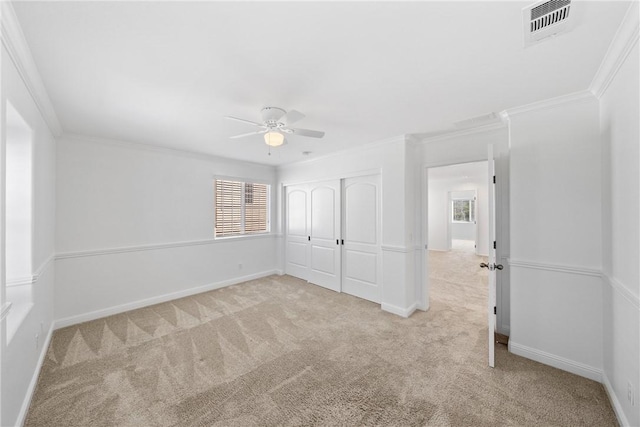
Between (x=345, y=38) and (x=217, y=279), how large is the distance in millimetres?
4453

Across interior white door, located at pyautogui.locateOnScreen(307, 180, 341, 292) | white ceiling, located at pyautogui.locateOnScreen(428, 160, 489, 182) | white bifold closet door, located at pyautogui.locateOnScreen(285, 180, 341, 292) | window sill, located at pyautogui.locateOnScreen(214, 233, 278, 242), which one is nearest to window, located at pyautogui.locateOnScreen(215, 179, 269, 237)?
window sill, located at pyautogui.locateOnScreen(214, 233, 278, 242)

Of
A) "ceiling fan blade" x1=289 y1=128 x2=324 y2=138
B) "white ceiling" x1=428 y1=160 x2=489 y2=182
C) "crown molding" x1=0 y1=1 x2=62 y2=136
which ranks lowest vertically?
"ceiling fan blade" x1=289 y1=128 x2=324 y2=138

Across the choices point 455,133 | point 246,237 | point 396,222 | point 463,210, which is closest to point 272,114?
point 396,222

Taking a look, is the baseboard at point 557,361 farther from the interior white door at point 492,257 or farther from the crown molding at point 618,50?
the crown molding at point 618,50

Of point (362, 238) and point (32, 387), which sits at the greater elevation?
point (362, 238)

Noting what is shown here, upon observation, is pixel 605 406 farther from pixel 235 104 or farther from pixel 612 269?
pixel 235 104

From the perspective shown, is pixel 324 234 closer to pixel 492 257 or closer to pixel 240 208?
pixel 240 208

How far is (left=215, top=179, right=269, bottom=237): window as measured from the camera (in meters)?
4.90

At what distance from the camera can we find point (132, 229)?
3779 mm

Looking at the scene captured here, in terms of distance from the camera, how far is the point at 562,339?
2326 millimetres

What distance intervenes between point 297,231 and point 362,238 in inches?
66.6

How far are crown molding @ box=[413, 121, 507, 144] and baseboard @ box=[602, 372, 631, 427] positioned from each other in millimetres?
2530

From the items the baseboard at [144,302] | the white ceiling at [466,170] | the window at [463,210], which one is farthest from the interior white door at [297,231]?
the window at [463,210]

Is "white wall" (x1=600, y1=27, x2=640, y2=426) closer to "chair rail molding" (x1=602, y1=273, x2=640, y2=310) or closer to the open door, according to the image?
"chair rail molding" (x1=602, y1=273, x2=640, y2=310)
